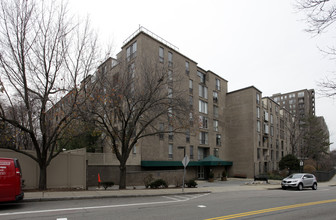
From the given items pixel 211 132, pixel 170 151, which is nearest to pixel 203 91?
pixel 211 132

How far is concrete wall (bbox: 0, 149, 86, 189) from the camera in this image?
A: 14430mm

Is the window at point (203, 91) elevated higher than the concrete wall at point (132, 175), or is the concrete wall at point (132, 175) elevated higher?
the window at point (203, 91)

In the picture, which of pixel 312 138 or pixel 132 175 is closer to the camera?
pixel 132 175

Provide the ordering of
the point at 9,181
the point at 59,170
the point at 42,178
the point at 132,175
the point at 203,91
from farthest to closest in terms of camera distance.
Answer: the point at 203,91, the point at 132,175, the point at 59,170, the point at 42,178, the point at 9,181

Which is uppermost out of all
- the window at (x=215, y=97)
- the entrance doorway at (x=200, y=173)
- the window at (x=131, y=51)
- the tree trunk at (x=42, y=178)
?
the window at (x=131, y=51)

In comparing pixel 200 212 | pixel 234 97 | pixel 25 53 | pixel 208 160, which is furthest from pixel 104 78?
pixel 234 97

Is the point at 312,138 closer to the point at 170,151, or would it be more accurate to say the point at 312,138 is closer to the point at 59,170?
the point at 170,151

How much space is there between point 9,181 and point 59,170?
7.70 meters

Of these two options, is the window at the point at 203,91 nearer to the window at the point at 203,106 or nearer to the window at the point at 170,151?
the window at the point at 203,106

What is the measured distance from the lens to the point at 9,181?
861 cm

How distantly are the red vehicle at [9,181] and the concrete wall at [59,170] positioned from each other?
19.6 feet

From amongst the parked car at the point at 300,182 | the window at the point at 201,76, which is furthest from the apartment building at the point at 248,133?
the parked car at the point at 300,182

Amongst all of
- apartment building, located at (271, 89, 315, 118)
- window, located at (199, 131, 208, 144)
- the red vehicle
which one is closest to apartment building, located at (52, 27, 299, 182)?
window, located at (199, 131, 208, 144)

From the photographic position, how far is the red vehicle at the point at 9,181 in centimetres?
847
